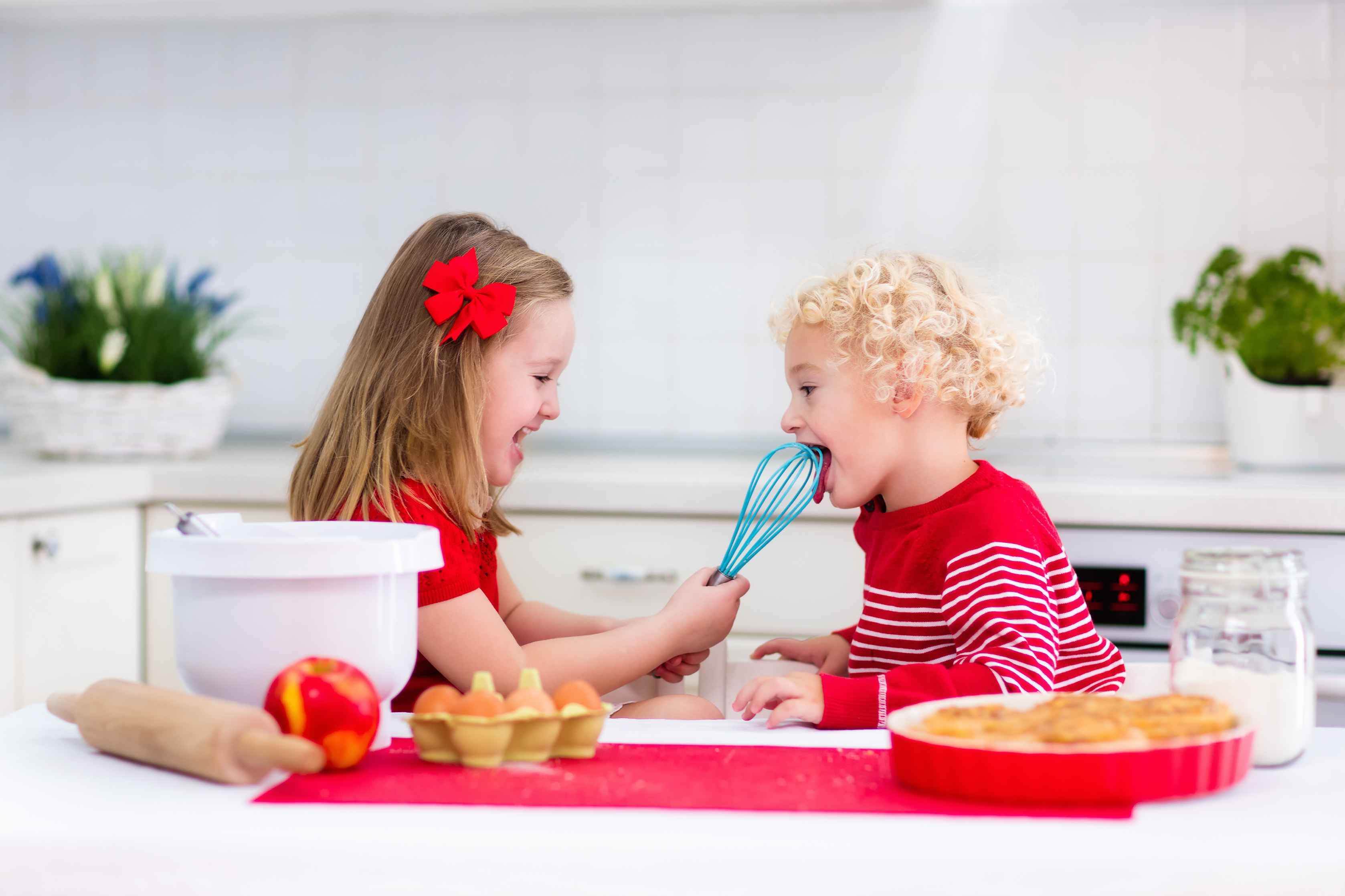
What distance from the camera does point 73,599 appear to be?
1777 millimetres

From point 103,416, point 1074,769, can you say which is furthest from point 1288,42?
point 103,416

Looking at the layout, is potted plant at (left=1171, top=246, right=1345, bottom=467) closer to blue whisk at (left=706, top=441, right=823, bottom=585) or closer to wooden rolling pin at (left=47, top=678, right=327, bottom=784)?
blue whisk at (left=706, top=441, right=823, bottom=585)

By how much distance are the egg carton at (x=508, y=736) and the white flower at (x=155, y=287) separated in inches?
60.4

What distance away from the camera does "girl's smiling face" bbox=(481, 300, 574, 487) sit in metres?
1.23

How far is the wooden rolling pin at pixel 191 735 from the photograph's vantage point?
25.4 inches

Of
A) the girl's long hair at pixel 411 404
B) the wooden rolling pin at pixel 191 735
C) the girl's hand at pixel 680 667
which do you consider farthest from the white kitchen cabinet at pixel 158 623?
the wooden rolling pin at pixel 191 735

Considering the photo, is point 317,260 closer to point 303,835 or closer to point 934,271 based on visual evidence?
point 934,271

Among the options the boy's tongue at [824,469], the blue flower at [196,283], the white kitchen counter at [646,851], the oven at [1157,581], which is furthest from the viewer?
the blue flower at [196,283]

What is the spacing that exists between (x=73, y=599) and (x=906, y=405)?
3.98ft

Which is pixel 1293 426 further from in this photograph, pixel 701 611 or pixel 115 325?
pixel 115 325

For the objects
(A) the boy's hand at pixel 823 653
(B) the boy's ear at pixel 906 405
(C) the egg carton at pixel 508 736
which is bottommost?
(A) the boy's hand at pixel 823 653

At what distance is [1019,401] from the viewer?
4.18 ft

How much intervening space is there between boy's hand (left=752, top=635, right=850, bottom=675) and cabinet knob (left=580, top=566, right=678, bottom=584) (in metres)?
0.43

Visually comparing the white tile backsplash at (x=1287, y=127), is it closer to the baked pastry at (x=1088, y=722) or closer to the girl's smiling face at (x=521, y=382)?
the girl's smiling face at (x=521, y=382)
